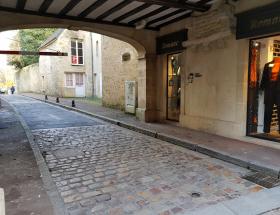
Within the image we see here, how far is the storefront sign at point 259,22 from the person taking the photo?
5.57m

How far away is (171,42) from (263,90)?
3.64m

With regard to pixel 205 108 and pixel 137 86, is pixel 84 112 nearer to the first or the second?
pixel 137 86

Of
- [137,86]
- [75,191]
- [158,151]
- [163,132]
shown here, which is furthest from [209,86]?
[75,191]

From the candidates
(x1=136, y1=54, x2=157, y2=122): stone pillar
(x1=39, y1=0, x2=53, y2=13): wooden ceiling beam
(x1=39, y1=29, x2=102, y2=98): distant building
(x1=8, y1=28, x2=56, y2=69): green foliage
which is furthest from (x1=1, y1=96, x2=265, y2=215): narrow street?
(x1=8, y1=28, x2=56, y2=69): green foliage

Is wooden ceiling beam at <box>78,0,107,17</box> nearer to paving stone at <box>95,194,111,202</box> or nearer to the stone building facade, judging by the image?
the stone building facade

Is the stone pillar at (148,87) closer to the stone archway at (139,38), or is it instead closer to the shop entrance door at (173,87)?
the stone archway at (139,38)

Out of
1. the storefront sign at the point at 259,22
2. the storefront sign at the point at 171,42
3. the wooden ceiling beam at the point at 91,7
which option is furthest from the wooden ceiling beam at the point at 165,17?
the wooden ceiling beam at the point at 91,7

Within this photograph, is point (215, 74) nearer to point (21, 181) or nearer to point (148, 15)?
point (148, 15)

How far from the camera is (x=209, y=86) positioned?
24.8 ft

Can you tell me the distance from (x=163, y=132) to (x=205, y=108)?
4.83 ft

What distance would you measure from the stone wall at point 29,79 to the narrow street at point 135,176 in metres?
28.0

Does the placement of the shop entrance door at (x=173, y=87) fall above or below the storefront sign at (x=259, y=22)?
below

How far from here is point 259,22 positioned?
5.90 m

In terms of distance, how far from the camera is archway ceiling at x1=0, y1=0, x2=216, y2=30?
6.63 meters
